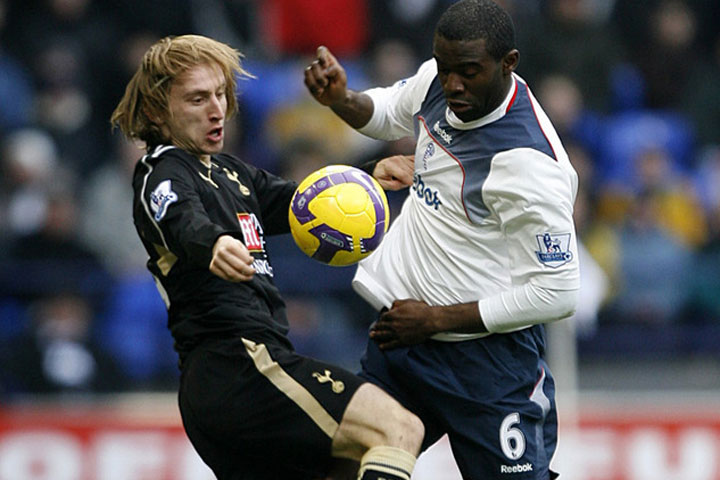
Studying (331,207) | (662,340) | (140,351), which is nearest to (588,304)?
(662,340)

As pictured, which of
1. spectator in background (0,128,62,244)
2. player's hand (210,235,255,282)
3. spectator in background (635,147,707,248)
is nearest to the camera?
player's hand (210,235,255,282)

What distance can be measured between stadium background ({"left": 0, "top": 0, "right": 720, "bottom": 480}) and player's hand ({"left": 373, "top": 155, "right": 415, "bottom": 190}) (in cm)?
348

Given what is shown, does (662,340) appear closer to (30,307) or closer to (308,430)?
(30,307)

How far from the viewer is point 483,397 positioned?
5.05 metres

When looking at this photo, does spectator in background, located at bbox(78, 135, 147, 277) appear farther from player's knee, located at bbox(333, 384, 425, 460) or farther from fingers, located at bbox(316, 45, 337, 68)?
player's knee, located at bbox(333, 384, 425, 460)

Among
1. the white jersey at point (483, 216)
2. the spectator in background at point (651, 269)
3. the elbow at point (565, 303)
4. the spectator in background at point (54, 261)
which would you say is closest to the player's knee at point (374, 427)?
the white jersey at point (483, 216)

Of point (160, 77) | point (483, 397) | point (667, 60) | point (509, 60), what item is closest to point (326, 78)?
point (160, 77)

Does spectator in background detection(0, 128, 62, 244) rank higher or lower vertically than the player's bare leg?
higher

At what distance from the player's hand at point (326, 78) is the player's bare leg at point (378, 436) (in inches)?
52.6

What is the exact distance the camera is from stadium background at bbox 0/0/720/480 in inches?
332

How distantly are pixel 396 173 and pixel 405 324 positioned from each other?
682 mm

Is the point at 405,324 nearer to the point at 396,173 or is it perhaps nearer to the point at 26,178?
the point at 396,173

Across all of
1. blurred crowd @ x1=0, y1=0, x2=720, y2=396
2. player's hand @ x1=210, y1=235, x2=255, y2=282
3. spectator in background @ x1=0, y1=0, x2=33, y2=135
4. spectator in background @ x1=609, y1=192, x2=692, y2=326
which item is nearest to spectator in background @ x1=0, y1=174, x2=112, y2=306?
blurred crowd @ x1=0, y1=0, x2=720, y2=396

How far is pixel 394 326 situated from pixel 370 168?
0.79 metres
